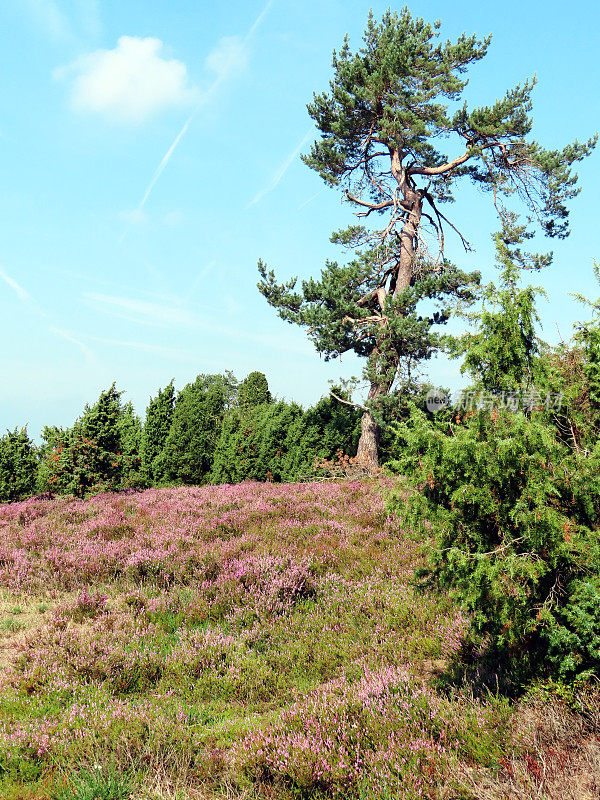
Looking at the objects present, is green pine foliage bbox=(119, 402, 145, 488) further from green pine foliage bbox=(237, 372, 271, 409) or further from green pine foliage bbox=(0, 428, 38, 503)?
green pine foliage bbox=(237, 372, 271, 409)

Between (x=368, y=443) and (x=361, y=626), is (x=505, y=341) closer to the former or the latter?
(x=361, y=626)

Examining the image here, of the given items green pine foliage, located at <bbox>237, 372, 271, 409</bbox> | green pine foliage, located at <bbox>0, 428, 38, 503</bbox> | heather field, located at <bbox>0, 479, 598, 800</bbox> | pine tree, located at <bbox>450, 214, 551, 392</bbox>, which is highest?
green pine foliage, located at <bbox>237, 372, 271, 409</bbox>

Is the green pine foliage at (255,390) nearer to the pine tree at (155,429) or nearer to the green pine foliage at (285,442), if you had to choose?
the pine tree at (155,429)

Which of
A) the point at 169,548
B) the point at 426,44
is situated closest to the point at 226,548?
the point at 169,548

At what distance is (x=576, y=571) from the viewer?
3.46 m

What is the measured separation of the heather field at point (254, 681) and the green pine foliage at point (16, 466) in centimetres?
912

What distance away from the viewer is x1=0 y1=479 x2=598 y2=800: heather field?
3.17 m

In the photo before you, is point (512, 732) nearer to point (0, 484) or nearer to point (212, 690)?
point (212, 690)

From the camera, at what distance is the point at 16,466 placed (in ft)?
55.9

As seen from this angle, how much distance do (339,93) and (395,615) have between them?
54.4 feet

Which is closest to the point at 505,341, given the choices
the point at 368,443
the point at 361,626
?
the point at 361,626

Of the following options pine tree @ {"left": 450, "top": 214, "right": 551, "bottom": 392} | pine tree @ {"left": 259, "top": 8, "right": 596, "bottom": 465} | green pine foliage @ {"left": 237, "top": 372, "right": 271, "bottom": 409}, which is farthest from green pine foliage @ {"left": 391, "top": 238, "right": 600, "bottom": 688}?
green pine foliage @ {"left": 237, "top": 372, "right": 271, "bottom": 409}

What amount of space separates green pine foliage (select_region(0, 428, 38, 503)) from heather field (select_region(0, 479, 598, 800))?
9124mm

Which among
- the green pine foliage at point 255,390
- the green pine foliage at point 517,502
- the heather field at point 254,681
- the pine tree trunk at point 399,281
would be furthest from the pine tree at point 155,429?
the green pine foliage at point 517,502
